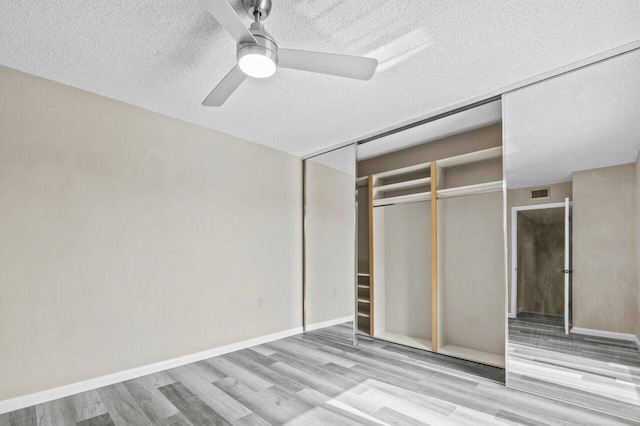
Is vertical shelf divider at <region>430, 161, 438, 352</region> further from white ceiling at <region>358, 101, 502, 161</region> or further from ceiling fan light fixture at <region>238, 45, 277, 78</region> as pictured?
ceiling fan light fixture at <region>238, 45, 277, 78</region>

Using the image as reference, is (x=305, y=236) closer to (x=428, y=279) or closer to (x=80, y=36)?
(x=428, y=279)

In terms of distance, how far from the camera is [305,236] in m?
4.65

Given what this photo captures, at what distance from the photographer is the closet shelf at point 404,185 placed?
3.74 m

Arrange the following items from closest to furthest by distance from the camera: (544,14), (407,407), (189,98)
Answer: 1. (544,14)
2. (407,407)
3. (189,98)

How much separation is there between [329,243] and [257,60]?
2.94 metres

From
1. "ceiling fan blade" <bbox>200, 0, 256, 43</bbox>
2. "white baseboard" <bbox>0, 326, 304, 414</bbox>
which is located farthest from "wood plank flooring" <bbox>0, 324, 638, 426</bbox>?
"ceiling fan blade" <bbox>200, 0, 256, 43</bbox>

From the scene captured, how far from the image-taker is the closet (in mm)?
3203

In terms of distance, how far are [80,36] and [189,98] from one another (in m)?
0.93

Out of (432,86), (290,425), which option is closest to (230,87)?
(432,86)

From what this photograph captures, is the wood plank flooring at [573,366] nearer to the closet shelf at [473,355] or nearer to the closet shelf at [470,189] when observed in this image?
the closet shelf at [473,355]

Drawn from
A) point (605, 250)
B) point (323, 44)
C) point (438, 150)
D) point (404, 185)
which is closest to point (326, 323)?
point (404, 185)

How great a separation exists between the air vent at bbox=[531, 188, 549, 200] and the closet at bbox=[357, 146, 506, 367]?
1.63 ft

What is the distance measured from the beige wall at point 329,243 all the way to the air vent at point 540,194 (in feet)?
6.45

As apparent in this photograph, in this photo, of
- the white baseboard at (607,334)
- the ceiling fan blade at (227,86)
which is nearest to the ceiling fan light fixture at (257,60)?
the ceiling fan blade at (227,86)
